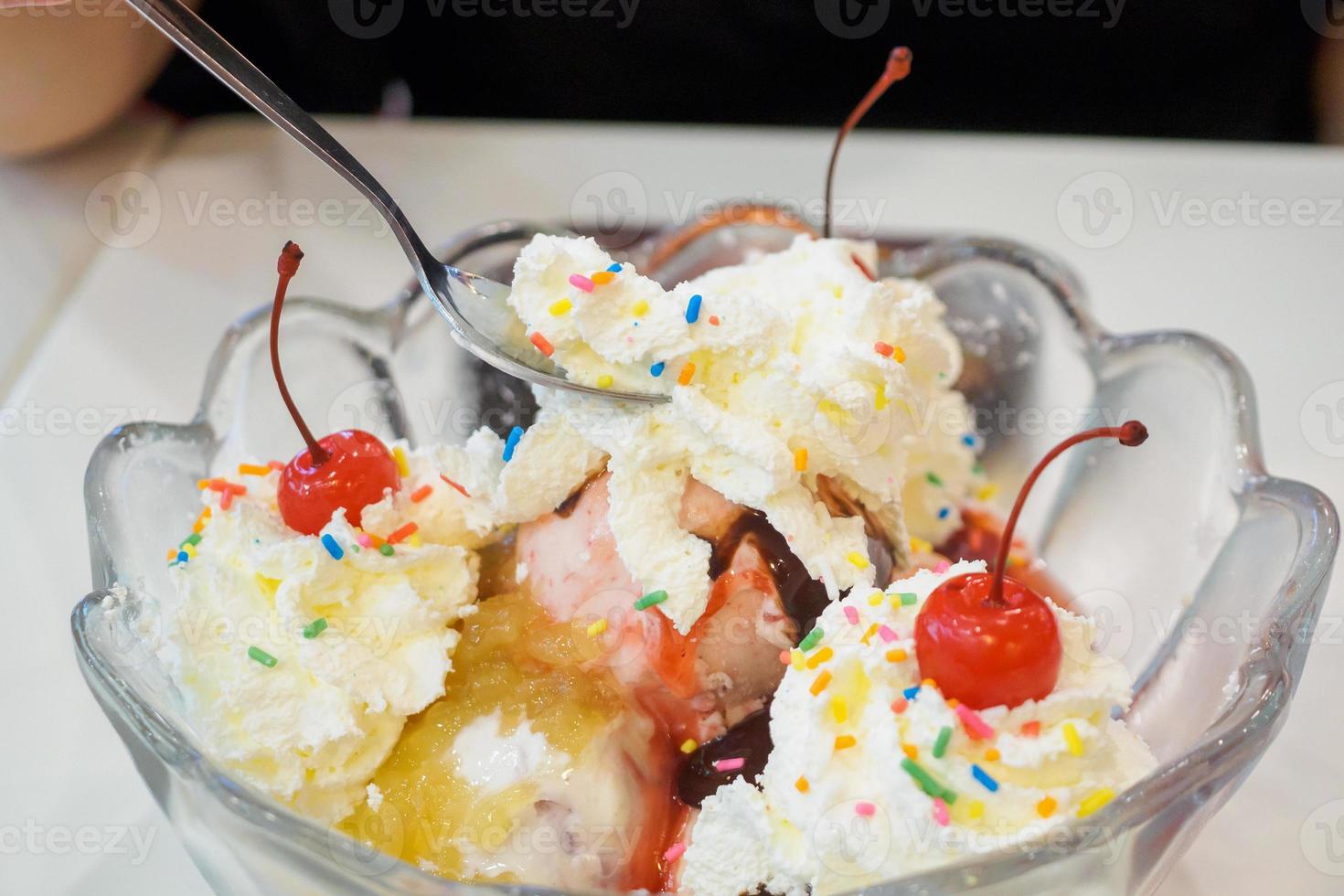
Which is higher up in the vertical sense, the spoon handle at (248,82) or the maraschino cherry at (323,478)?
the spoon handle at (248,82)

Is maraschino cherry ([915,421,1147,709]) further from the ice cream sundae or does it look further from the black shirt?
the black shirt

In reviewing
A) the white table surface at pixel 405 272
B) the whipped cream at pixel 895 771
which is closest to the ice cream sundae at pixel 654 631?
the whipped cream at pixel 895 771

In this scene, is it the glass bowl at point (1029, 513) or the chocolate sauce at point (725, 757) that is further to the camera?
the chocolate sauce at point (725, 757)

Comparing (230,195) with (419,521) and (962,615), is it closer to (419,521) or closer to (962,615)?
(419,521)

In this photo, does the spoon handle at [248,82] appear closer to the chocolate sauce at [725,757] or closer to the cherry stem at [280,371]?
the cherry stem at [280,371]

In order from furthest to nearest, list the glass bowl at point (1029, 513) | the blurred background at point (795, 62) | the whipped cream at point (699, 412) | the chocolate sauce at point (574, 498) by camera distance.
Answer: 1. the blurred background at point (795, 62)
2. the chocolate sauce at point (574, 498)
3. the whipped cream at point (699, 412)
4. the glass bowl at point (1029, 513)

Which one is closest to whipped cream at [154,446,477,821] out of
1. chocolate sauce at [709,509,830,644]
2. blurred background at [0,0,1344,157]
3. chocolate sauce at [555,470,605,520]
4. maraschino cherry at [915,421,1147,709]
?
chocolate sauce at [555,470,605,520]

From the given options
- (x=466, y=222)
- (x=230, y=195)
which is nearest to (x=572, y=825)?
(x=466, y=222)
